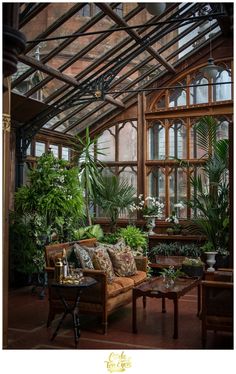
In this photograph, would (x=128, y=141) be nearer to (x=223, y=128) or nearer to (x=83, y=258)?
(x=223, y=128)

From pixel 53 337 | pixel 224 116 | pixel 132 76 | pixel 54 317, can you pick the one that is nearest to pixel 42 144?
pixel 132 76

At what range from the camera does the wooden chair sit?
4281mm

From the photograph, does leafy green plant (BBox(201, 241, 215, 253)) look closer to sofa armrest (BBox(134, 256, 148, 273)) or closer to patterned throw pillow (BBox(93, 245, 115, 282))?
sofa armrest (BBox(134, 256, 148, 273))

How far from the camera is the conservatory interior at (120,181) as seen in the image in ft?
16.1

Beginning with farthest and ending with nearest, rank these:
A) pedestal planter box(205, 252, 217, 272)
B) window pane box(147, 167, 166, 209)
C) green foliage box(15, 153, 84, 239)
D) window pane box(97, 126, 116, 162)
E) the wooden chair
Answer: window pane box(97, 126, 116, 162) → window pane box(147, 167, 166, 209) → pedestal planter box(205, 252, 217, 272) → green foliage box(15, 153, 84, 239) → the wooden chair

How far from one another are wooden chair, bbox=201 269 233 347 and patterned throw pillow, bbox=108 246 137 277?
175 centimetres

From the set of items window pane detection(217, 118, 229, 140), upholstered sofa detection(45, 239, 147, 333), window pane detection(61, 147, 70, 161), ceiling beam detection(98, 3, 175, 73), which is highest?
ceiling beam detection(98, 3, 175, 73)

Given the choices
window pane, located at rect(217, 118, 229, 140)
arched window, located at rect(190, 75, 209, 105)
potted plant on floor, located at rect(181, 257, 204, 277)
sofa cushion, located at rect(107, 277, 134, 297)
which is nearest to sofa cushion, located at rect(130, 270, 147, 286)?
sofa cushion, located at rect(107, 277, 134, 297)

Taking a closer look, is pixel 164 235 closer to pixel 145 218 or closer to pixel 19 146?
pixel 145 218

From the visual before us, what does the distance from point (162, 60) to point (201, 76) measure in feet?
3.51

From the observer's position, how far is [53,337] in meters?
4.66

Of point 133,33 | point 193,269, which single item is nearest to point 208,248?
point 193,269

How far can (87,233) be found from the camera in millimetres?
7918

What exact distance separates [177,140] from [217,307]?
210 inches
